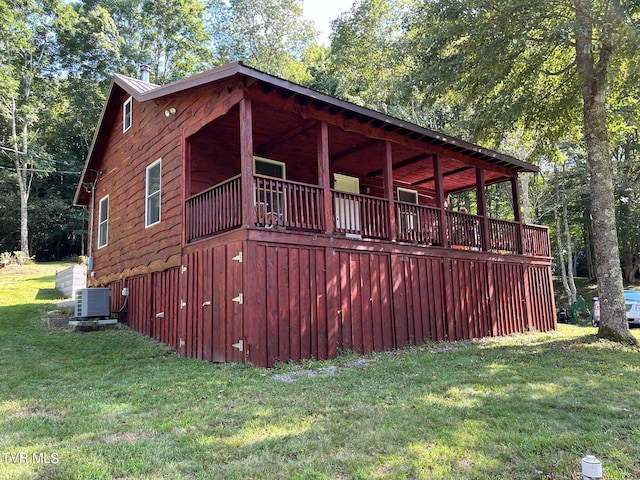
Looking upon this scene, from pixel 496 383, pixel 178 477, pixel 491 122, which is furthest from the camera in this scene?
pixel 491 122

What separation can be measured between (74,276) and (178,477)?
1551cm

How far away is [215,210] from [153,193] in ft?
11.0

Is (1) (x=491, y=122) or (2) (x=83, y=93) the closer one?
(1) (x=491, y=122)

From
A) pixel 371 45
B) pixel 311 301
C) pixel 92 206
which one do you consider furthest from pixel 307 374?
Result: pixel 371 45

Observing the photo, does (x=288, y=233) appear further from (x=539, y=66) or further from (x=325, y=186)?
(x=539, y=66)

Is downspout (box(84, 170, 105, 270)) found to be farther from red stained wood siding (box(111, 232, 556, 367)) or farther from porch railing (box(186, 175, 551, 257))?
porch railing (box(186, 175, 551, 257))

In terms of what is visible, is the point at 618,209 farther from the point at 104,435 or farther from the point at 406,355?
the point at 104,435

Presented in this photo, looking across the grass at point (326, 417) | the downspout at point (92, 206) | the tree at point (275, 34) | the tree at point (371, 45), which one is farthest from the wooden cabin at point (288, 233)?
the tree at point (275, 34)

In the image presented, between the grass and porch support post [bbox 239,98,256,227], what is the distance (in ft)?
7.61

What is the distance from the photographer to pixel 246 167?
745 centimetres

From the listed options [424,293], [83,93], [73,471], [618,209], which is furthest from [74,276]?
[618,209]

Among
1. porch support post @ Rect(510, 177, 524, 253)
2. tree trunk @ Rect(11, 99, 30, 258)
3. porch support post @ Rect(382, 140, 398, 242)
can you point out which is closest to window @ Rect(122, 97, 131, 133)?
porch support post @ Rect(382, 140, 398, 242)

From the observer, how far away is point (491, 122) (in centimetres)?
1147

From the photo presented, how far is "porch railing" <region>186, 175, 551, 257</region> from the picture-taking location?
25.4ft
